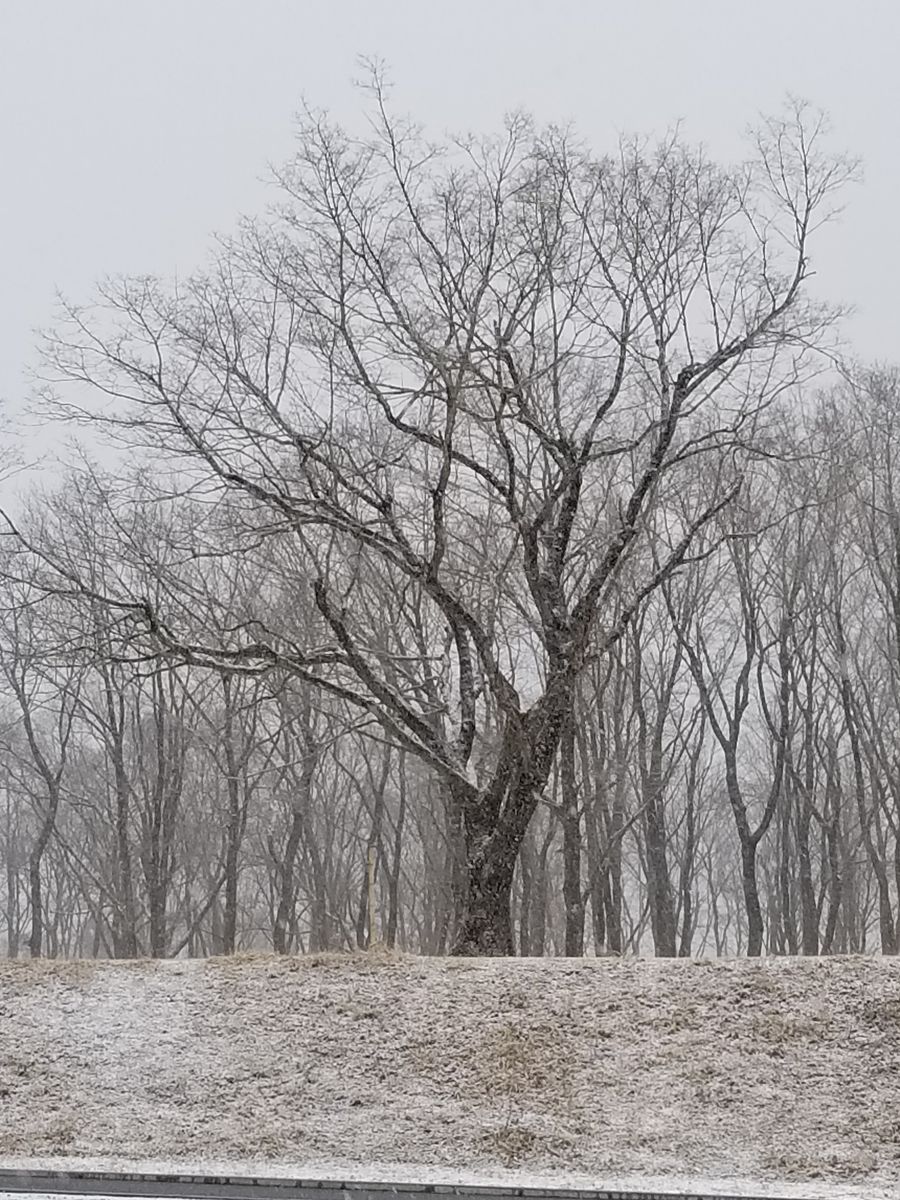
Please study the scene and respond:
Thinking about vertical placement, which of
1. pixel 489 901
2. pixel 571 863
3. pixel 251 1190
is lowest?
pixel 251 1190

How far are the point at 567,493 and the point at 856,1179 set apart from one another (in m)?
10.7

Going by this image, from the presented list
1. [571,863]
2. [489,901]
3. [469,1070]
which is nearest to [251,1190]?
[469,1070]

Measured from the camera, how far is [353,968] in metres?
12.5

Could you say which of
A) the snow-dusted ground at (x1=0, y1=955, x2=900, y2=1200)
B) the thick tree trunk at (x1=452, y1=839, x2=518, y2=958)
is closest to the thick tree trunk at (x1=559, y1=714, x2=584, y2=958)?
the thick tree trunk at (x1=452, y1=839, x2=518, y2=958)

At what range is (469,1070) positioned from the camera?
398 inches

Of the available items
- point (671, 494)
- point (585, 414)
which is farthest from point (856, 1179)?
point (671, 494)

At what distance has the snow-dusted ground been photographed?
8547mm

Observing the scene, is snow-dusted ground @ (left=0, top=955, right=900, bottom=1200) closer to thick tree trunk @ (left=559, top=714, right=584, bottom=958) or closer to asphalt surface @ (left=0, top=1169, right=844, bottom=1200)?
asphalt surface @ (left=0, top=1169, right=844, bottom=1200)

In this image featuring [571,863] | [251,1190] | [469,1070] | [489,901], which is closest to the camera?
[251,1190]

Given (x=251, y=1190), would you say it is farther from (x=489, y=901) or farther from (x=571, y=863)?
(x=571, y=863)

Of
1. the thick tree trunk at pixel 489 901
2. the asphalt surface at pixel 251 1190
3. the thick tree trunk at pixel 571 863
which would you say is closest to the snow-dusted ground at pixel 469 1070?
the asphalt surface at pixel 251 1190

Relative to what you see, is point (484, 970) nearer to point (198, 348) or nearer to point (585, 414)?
point (198, 348)

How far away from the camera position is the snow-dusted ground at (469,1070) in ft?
28.0

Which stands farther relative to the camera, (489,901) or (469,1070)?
(489,901)
